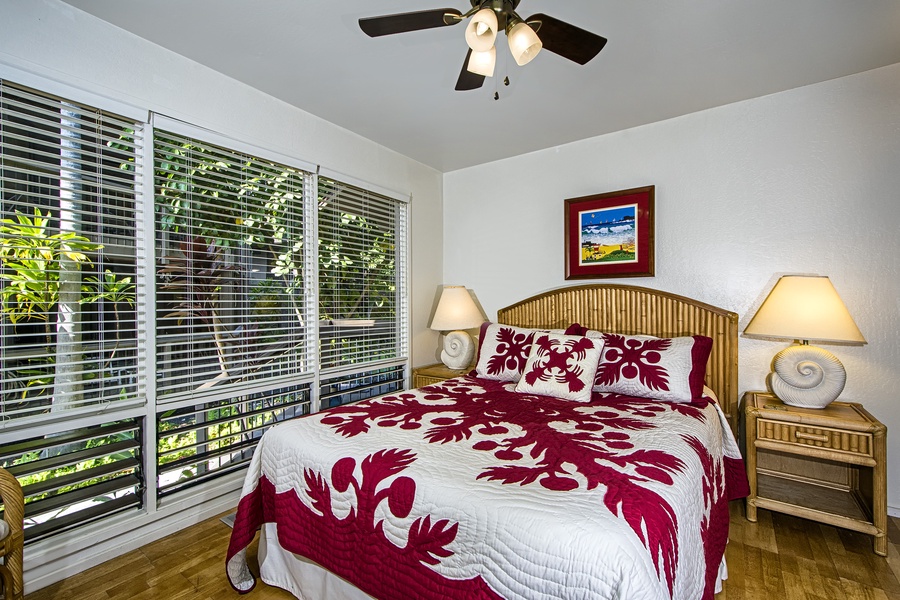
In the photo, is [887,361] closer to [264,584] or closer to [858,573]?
[858,573]

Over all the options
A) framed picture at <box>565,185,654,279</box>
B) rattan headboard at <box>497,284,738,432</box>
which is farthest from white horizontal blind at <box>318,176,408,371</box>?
framed picture at <box>565,185,654,279</box>

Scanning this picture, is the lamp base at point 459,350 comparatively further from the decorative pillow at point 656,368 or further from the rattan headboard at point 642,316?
the decorative pillow at point 656,368

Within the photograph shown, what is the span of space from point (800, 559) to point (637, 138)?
2.65 meters

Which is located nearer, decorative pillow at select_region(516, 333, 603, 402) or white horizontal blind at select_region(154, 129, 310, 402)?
white horizontal blind at select_region(154, 129, 310, 402)

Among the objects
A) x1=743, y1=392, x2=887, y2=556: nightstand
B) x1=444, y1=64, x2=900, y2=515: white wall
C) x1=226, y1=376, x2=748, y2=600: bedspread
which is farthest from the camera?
x1=444, y1=64, x2=900, y2=515: white wall

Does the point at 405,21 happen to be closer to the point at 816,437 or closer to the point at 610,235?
the point at 610,235

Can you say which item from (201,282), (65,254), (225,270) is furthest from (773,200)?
(65,254)

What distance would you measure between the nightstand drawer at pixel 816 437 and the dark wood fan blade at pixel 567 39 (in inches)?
80.9

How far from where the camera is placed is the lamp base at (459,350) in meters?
3.56

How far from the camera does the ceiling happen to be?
6.21ft

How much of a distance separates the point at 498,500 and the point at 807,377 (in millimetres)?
2100

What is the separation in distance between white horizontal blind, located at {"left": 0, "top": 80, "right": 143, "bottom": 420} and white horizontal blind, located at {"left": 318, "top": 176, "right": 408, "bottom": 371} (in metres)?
1.17

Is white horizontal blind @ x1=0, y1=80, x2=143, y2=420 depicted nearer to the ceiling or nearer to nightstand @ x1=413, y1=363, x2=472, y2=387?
the ceiling

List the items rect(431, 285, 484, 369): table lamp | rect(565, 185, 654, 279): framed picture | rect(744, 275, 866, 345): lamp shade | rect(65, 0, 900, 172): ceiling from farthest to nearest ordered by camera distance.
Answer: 1. rect(431, 285, 484, 369): table lamp
2. rect(565, 185, 654, 279): framed picture
3. rect(744, 275, 866, 345): lamp shade
4. rect(65, 0, 900, 172): ceiling
